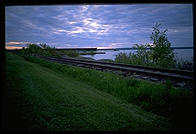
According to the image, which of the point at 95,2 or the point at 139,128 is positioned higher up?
the point at 95,2

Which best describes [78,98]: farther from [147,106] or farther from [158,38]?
[158,38]

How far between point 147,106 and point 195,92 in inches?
118

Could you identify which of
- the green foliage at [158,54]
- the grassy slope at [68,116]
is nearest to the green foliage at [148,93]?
the grassy slope at [68,116]

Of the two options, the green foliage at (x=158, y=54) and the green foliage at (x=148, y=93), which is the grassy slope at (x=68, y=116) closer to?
the green foliage at (x=148, y=93)

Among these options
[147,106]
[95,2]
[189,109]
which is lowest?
[147,106]

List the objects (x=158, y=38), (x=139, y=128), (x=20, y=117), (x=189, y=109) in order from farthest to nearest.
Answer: (x=158, y=38), (x=139, y=128), (x=20, y=117), (x=189, y=109)

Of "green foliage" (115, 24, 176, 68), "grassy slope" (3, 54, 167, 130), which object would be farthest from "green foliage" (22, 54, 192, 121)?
"green foliage" (115, 24, 176, 68)

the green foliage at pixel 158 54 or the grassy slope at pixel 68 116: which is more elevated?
the green foliage at pixel 158 54

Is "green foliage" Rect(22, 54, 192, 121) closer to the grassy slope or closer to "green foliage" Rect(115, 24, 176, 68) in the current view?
the grassy slope

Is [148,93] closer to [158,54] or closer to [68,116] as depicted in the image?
[68,116]

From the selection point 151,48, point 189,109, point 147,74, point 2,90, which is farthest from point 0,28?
point 151,48

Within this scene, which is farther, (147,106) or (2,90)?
(147,106)

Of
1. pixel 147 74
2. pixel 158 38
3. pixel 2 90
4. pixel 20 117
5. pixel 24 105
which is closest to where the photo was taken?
pixel 2 90

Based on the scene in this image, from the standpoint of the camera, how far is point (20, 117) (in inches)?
104
